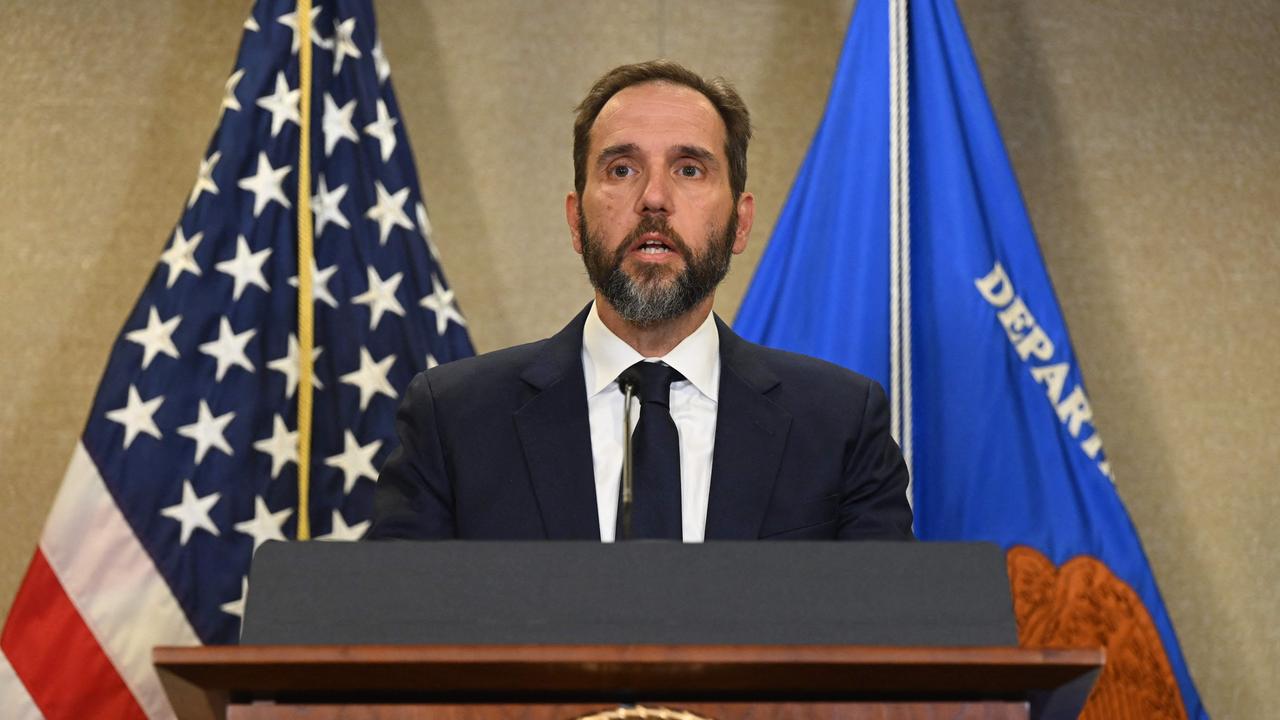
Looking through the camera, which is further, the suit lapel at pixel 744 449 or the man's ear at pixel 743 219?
the man's ear at pixel 743 219

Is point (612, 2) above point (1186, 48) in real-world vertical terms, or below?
above

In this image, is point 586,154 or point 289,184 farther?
point 289,184

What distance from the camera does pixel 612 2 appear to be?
12.0ft

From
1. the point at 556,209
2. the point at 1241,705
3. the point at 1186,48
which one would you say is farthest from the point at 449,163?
the point at 1241,705

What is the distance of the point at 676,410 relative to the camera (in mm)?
1986

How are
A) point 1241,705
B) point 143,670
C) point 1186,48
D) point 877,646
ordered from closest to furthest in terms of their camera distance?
point 877,646, point 143,670, point 1241,705, point 1186,48

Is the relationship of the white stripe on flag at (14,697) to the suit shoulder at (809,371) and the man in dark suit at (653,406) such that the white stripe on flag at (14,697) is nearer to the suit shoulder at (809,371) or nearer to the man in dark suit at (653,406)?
the man in dark suit at (653,406)

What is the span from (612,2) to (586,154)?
1.57 m

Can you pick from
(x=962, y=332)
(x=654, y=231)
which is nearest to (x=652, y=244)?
(x=654, y=231)

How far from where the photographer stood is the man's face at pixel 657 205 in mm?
2049

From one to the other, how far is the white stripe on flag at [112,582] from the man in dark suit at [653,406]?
1.17m

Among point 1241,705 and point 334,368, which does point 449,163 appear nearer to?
point 334,368

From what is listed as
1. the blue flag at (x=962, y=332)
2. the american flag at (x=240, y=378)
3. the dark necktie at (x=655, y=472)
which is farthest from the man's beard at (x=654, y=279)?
the american flag at (x=240, y=378)

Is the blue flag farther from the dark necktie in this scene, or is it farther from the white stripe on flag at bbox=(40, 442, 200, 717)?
the white stripe on flag at bbox=(40, 442, 200, 717)
